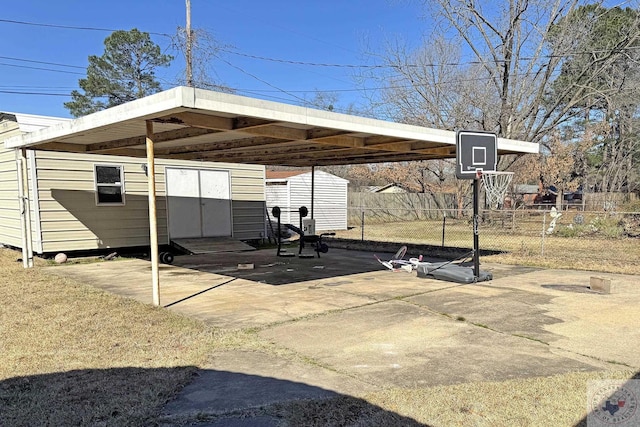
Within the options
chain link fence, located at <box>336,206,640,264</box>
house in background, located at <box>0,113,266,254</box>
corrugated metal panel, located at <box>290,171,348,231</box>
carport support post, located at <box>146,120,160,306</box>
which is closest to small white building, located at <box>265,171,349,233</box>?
corrugated metal panel, located at <box>290,171,348,231</box>

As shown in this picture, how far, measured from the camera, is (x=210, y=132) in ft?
19.6

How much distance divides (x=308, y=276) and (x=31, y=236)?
5.93 meters

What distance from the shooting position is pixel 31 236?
885 centimetres

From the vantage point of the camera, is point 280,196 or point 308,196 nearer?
point 280,196

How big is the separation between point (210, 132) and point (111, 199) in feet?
17.7

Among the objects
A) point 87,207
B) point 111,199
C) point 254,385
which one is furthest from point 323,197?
point 254,385

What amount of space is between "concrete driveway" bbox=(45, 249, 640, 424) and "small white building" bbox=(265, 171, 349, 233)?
29.6 feet

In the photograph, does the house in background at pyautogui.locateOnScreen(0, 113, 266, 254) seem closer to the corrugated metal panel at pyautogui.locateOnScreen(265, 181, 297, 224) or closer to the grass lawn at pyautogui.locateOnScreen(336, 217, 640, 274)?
the corrugated metal panel at pyautogui.locateOnScreen(265, 181, 297, 224)

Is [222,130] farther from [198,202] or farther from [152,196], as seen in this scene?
[198,202]

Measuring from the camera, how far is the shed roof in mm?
4395

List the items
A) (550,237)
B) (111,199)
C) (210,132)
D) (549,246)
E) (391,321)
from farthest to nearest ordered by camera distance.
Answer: (550,237), (549,246), (111,199), (210,132), (391,321)

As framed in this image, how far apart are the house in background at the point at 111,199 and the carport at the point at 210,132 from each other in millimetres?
745

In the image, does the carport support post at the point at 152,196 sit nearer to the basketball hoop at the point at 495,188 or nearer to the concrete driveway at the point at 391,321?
the concrete driveway at the point at 391,321

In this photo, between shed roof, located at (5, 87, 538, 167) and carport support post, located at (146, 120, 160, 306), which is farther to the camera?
carport support post, located at (146, 120, 160, 306)
